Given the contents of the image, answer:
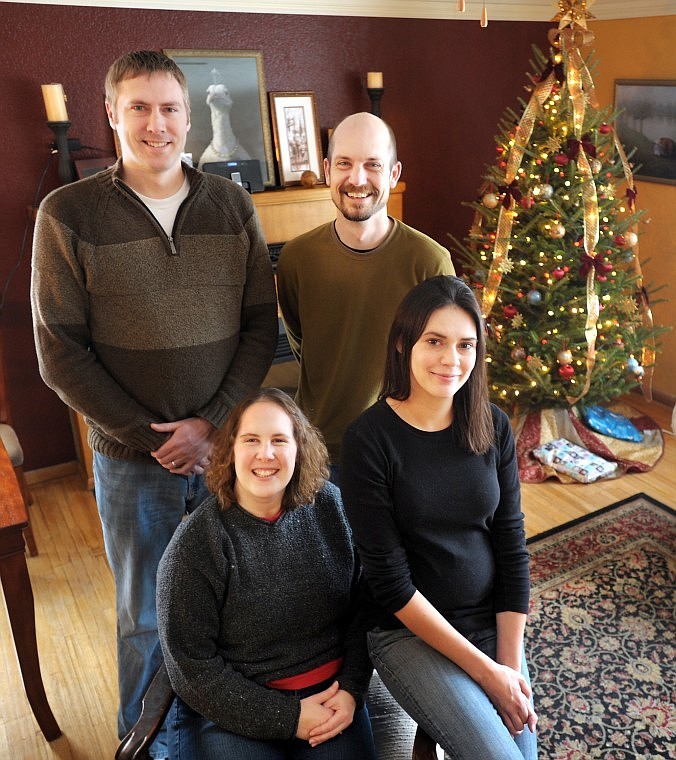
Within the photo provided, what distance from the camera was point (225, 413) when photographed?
1736 mm

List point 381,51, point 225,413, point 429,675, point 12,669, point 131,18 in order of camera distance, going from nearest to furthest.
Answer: point 429,675, point 225,413, point 12,669, point 131,18, point 381,51

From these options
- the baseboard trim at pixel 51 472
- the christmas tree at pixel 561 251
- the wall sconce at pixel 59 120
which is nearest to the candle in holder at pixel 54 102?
the wall sconce at pixel 59 120

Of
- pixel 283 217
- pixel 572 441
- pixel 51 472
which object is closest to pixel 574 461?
pixel 572 441

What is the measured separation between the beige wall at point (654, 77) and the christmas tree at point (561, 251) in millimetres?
558

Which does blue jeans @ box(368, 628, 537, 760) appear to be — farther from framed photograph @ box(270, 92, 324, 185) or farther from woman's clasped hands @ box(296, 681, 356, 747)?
framed photograph @ box(270, 92, 324, 185)

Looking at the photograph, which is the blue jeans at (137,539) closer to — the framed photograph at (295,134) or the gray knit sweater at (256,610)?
the gray knit sweater at (256,610)

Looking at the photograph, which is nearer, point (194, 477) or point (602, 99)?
point (194, 477)

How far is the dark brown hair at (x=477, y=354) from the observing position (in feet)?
4.82

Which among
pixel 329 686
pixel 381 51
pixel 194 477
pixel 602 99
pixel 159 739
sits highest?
pixel 381 51

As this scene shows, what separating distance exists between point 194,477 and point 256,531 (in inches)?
15.0

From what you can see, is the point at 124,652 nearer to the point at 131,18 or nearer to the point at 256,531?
the point at 256,531

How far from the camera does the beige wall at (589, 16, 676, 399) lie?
12.4ft

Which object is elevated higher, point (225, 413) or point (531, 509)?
point (225, 413)

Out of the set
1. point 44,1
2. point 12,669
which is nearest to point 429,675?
point 12,669
